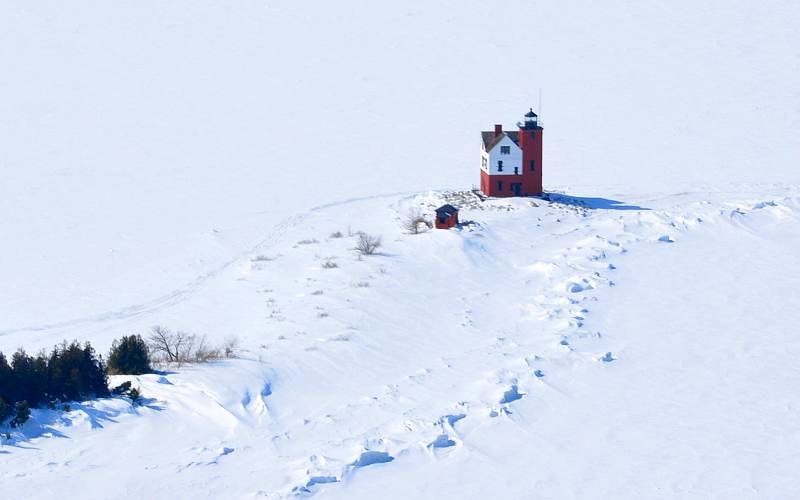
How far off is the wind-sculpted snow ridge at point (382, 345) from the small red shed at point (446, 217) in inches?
26.0

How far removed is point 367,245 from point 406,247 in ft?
4.89

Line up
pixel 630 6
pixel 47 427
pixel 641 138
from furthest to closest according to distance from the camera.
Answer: pixel 630 6 < pixel 641 138 < pixel 47 427

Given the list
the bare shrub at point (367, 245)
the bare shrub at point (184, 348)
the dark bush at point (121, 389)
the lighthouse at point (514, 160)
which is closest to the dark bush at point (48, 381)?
the dark bush at point (121, 389)

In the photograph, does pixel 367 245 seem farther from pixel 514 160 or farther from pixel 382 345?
pixel 382 345

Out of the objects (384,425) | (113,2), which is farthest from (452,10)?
(384,425)

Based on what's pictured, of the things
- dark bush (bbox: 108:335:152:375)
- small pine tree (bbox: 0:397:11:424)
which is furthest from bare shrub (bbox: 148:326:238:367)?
small pine tree (bbox: 0:397:11:424)

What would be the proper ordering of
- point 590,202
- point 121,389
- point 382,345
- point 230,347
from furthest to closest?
point 590,202, point 382,345, point 230,347, point 121,389

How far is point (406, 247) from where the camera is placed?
3747 cm

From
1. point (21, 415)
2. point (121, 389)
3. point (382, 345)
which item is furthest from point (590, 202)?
point (21, 415)

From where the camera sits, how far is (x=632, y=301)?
30.9m

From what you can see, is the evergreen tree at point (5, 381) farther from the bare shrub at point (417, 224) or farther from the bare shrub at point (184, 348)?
the bare shrub at point (417, 224)

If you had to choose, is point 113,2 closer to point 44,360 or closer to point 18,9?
point 18,9

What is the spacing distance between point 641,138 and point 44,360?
138 feet

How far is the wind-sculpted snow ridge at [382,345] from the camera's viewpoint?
1980 centimetres
